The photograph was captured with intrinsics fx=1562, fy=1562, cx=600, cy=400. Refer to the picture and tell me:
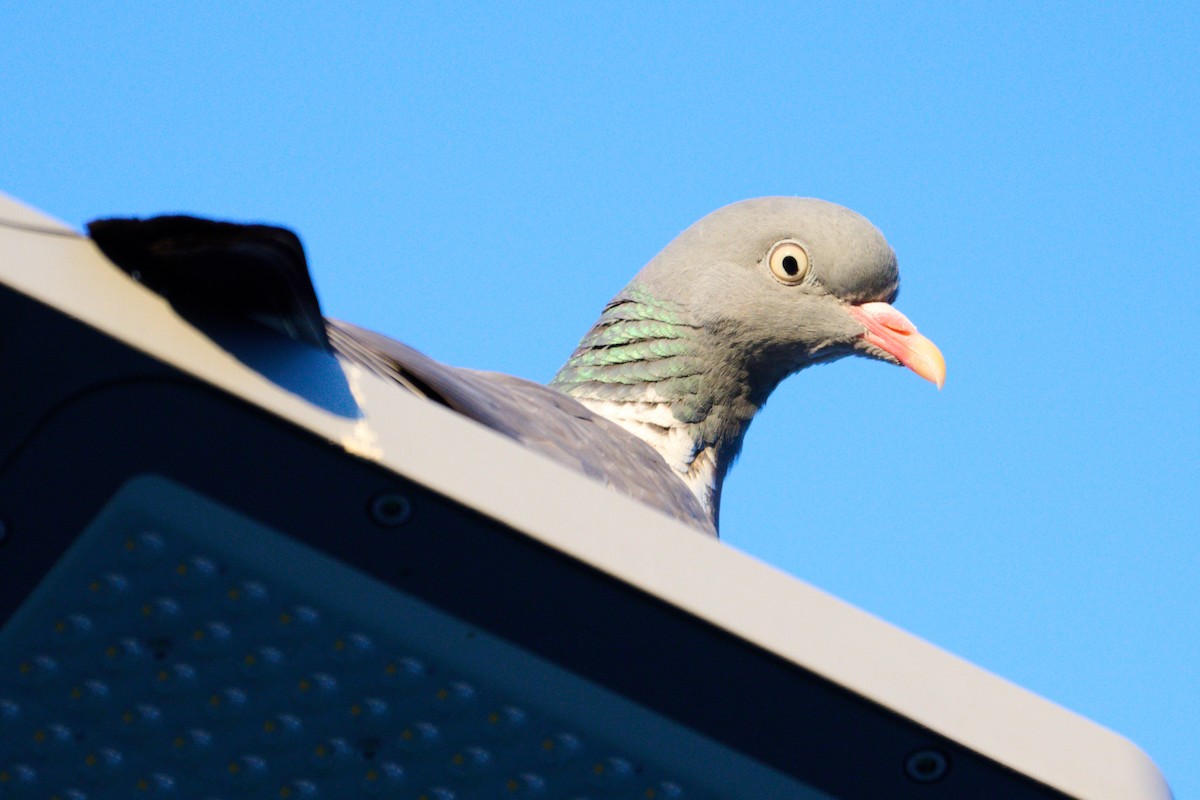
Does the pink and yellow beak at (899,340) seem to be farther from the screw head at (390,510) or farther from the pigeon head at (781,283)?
the screw head at (390,510)

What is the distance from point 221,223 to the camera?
994 millimetres

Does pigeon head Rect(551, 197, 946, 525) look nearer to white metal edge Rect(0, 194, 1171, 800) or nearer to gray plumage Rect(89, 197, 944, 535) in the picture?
gray plumage Rect(89, 197, 944, 535)

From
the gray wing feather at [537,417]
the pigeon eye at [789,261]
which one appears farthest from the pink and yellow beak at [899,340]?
the gray wing feather at [537,417]

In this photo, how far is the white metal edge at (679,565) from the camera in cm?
93

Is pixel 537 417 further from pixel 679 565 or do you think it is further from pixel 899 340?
pixel 899 340

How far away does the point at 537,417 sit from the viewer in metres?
2.81

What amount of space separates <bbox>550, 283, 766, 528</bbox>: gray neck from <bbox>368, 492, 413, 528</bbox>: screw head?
3.16 m

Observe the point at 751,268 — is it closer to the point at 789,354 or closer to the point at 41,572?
the point at 789,354

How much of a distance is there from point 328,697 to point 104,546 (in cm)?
17

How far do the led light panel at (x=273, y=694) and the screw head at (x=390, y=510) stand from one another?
4 centimetres

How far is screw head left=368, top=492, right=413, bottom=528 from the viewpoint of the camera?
950 mm

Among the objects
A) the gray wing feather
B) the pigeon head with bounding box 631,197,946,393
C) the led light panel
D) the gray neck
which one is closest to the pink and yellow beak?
the pigeon head with bounding box 631,197,946,393

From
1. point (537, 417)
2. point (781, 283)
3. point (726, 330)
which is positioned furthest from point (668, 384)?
point (537, 417)

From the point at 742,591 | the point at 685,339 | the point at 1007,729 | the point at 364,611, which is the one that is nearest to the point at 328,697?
the point at 364,611
